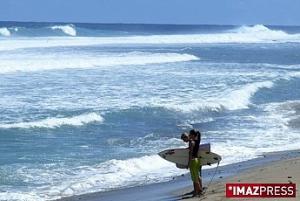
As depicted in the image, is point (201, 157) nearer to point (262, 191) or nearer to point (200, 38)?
point (262, 191)

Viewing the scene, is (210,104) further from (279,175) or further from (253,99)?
(279,175)

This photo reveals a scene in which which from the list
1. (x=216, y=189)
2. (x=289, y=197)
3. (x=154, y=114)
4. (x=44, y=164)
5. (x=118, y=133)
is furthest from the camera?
(x=154, y=114)

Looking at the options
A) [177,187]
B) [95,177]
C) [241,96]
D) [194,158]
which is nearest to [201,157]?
[194,158]

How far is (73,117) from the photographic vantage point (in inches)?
759

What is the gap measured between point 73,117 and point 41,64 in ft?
66.2

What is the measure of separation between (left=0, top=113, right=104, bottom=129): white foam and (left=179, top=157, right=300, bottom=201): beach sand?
685 centimetres

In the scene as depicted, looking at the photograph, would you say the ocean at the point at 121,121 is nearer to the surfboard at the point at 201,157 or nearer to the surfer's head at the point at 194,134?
the surfboard at the point at 201,157

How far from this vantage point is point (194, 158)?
10562 mm

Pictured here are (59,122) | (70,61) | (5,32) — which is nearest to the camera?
(59,122)

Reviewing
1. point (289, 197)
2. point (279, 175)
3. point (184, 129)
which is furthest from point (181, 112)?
point (289, 197)

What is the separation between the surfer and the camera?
1040cm

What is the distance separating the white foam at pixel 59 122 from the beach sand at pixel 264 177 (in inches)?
270

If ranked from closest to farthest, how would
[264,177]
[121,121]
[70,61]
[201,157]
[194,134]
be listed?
[194,134] → [201,157] → [264,177] → [121,121] → [70,61]

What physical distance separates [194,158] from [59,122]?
8.49 m
